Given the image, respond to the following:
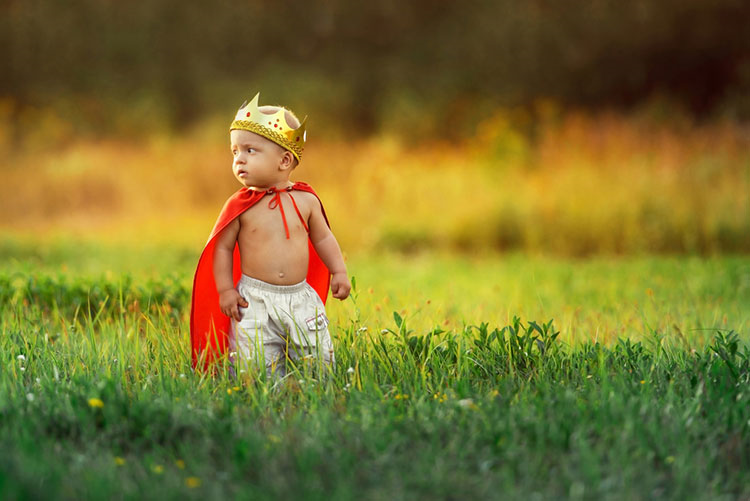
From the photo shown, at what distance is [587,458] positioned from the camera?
2.69m

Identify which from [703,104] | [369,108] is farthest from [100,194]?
[703,104]

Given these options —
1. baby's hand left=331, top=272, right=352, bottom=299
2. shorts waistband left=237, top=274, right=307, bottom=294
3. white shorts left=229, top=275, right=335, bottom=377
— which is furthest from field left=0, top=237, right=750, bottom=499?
shorts waistband left=237, top=274, right=307, bottom=294

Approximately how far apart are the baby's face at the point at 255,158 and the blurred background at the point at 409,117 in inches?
227

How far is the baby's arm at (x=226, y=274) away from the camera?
3639 millimetres

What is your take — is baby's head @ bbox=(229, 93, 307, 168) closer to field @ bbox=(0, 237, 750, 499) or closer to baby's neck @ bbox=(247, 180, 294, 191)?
baby's neck @ bbox=(247, 180, 294, 191)

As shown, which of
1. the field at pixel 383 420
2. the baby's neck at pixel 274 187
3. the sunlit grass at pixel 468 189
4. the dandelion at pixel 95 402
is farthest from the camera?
the sunlit grass at pixel 468 189

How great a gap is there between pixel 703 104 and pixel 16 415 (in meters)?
17.2

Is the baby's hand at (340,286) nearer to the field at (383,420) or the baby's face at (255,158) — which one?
the field at (383,420)

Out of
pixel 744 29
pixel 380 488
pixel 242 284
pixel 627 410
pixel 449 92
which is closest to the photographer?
pixel 380 488

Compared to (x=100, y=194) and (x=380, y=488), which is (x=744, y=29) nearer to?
(x=100, y=194)

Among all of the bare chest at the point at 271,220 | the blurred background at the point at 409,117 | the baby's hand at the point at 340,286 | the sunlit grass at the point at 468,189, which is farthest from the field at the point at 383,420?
the blurred background at the point at 409,117

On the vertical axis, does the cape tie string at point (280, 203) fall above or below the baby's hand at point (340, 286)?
above

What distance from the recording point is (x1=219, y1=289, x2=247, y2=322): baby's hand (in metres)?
3.63

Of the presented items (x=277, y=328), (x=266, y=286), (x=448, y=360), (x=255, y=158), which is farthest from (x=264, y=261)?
(x=448, y=360)
